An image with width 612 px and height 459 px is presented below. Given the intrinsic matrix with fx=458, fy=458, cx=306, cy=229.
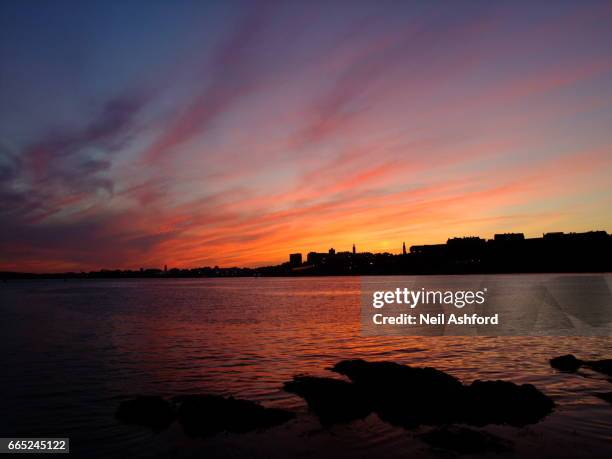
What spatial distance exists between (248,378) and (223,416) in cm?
908

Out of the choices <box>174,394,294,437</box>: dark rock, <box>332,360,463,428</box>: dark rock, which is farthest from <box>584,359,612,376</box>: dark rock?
<box>174,394,294,437</box>: dark rock

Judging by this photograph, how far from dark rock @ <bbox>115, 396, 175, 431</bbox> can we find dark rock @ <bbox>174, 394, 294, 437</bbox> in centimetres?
57

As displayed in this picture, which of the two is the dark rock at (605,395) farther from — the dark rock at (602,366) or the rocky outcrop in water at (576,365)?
the rocky outcrop in water at (576,365)

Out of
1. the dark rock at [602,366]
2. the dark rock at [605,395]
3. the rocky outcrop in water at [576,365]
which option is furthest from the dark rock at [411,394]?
the dark rock at [602,366]

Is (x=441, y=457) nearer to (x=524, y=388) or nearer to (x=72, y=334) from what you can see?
(x=524, y=388)

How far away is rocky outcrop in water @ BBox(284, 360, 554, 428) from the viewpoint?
18672 millimetres

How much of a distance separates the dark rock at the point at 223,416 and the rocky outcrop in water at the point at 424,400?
2.20 metres

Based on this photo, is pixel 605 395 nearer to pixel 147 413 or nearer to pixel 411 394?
pixel 411 394

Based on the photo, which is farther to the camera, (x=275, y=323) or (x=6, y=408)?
(x=275, y=323)

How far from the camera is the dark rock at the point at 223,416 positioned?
17703 millimetres

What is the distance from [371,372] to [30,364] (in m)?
25.1

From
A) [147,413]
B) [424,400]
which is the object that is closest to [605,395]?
[424,400]

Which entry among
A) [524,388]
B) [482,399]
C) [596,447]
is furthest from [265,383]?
[596,447]

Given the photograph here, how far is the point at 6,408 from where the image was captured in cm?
2175
